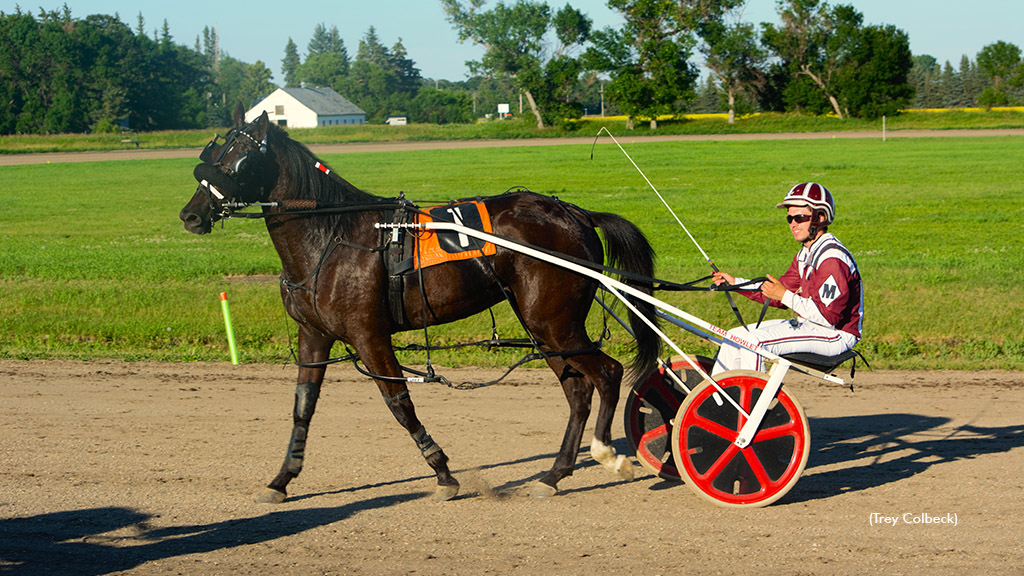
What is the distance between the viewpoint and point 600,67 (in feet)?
185

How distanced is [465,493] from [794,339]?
6.58 ft

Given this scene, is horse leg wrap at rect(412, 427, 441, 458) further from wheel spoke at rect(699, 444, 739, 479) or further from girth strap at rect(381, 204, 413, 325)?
wheel spoke at rect(699, 444, 739, 479)

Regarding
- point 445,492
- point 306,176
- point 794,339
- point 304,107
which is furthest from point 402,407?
point 304,107

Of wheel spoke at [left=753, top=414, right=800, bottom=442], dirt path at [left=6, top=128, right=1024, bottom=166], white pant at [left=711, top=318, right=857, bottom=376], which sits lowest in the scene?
wheel spoke at [left=753, top=414, right=800, bottom=442]

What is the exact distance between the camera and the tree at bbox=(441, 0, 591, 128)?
62.4 m

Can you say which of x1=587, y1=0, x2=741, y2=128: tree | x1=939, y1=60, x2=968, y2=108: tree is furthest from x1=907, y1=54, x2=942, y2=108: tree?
x1=587, y1=0, x2=741, y2=128: tree

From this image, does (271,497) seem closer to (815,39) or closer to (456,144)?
(456,144)

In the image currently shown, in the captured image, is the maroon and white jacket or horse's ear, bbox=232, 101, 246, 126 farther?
horse's ear, bbox=232, 101, 246, 126

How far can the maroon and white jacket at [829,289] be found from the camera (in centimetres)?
470

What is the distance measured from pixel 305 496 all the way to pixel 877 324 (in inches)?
247

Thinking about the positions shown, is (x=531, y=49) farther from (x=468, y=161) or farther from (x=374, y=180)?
(x=374, y=180)

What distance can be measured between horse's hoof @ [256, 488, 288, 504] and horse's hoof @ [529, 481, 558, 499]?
1.38m

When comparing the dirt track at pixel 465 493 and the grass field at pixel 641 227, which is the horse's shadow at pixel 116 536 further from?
the grass field at pixel 641 227

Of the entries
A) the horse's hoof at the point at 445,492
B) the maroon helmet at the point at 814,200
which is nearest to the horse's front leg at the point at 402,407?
the horse's hoof at the point at 445,492
